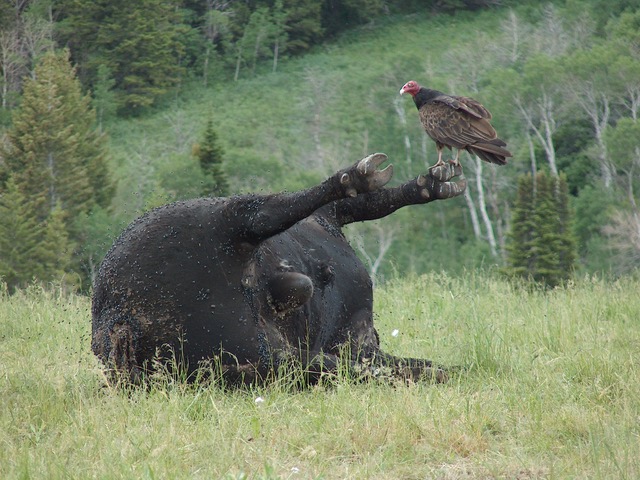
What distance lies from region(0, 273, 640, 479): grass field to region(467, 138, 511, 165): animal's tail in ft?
3.77

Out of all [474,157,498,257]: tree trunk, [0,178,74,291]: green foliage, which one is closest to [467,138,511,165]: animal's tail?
[0,178,74,291]: green foliage

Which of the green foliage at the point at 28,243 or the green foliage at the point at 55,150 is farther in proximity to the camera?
the green foliage at the point at 55,150

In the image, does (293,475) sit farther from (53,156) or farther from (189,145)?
(189,145)

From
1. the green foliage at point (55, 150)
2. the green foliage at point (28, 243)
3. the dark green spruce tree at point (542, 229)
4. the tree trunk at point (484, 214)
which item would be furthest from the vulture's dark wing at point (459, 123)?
the tree trunk at point (484, 214)

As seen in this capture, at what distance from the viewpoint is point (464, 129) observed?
20.2ft

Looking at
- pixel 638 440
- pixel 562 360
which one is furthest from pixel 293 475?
pixel 562 360

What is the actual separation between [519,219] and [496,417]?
45.6 m

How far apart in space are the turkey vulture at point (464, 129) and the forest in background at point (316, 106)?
1490 inches

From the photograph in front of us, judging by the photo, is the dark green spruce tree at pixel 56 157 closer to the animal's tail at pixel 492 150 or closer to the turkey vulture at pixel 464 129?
the turkey vulture at pixel 464 129

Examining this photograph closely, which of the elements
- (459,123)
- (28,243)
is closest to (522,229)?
(28,243)

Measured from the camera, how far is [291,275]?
→ 552 cm

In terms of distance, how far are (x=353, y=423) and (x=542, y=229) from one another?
43398 mm

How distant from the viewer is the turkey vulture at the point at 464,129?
6105 millimetres

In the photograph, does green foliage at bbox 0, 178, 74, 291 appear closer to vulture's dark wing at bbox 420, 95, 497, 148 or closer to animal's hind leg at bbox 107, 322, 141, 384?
vulture's dark wing at bbox 420, 95, 497, 148
